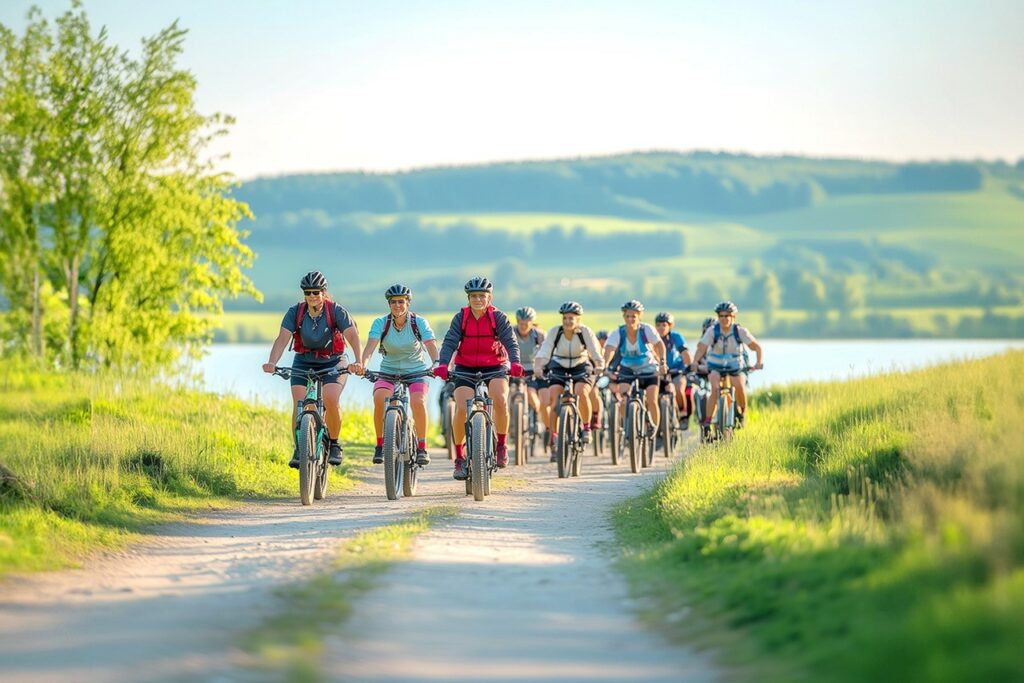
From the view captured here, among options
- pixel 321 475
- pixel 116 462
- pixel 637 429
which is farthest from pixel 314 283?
pixel 637 429

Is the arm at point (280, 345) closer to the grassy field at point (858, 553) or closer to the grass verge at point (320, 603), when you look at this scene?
the grass verge at point (320, 603)

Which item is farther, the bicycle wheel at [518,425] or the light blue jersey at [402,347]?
the bicycle wheel at [518,425]

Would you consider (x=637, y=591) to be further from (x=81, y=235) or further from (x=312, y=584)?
(x=81, y=235)

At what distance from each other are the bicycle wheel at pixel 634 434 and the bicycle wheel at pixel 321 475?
554cm

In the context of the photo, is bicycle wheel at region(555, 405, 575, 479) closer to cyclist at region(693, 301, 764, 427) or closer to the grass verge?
cyclist at region(693, 301, 764, 427)

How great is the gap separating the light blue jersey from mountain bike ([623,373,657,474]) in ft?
16.8

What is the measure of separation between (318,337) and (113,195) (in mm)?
18151

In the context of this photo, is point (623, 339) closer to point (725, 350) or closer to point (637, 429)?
point (637, 429)

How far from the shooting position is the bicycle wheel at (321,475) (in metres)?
15.4

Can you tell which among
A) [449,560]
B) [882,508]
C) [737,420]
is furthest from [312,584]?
[737,420]

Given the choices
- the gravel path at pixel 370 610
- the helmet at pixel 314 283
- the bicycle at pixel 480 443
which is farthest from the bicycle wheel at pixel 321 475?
the gravel path at pixel 370 610

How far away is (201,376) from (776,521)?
20.5 meters

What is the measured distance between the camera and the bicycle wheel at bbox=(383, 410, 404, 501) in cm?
1524

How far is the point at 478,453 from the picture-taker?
15109mm
